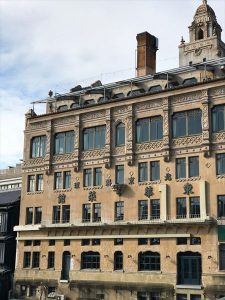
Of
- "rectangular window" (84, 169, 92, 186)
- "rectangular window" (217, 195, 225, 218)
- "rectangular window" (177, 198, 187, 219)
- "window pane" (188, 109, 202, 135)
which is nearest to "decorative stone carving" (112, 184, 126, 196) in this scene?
"rectangular window" (84, 169, 92, 186)

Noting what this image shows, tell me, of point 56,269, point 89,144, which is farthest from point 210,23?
point 56,269

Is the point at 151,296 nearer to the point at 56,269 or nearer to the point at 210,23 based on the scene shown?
the point at 56,269

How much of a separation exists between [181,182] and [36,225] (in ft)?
59.5

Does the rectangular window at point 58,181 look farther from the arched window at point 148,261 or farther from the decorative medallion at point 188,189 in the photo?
the decorative medallion at point 188,189

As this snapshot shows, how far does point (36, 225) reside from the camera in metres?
54.7

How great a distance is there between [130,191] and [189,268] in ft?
32.0

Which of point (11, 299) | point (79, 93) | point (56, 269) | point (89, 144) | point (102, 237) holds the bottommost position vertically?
point (11, 299)

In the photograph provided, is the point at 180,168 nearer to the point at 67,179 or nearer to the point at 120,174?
the point at 120,174

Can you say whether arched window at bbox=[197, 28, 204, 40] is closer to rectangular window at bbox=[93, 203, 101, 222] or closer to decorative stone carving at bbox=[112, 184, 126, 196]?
decorative stone carving at bbox=[112, 184, 126, 196]

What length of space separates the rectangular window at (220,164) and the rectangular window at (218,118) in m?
2.51

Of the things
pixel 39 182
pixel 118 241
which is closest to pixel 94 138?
pixel 39 182

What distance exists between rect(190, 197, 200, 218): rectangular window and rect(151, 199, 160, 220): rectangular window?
3520 mm

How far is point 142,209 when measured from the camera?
159ft

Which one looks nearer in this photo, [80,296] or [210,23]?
[80,296]
